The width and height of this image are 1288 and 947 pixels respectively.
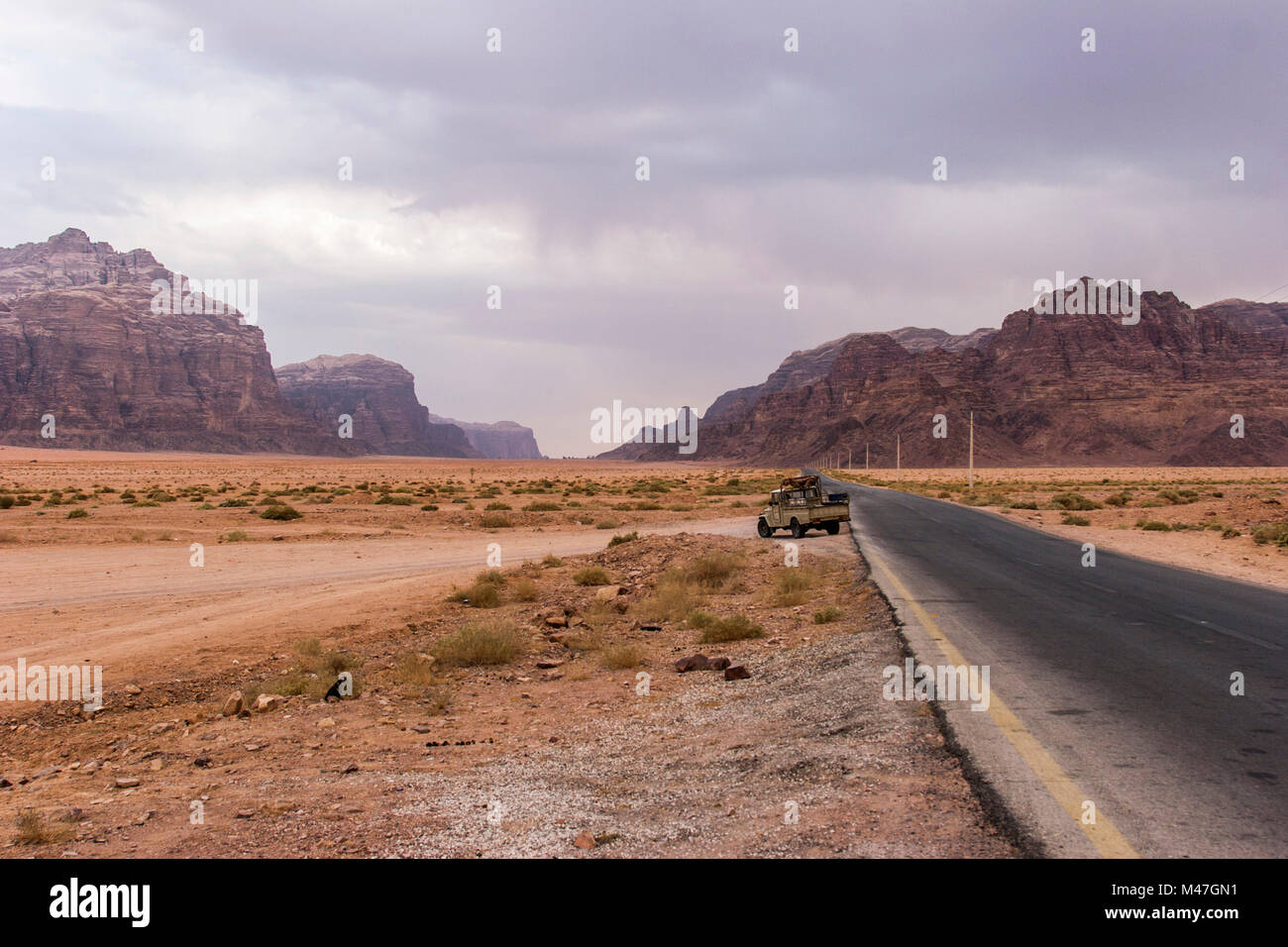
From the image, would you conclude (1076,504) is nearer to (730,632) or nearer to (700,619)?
(700,619)

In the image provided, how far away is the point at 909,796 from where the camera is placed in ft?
14.9

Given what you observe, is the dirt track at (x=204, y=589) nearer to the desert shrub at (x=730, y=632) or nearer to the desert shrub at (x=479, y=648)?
the desert shrub at (x=479, y=648)

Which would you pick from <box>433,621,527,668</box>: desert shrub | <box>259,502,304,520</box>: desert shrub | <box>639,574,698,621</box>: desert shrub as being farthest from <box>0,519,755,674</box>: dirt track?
<box>259,502,304,520</box>: desert shrub

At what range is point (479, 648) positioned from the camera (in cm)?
1104

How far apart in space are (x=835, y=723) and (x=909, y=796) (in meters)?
1.78

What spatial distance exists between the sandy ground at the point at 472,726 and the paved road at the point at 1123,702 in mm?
487

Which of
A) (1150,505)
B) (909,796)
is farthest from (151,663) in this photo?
(1150,505)

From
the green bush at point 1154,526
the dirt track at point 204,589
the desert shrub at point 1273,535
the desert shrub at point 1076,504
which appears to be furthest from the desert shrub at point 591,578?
the desert shrub at point 1076,504

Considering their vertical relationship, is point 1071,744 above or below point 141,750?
above

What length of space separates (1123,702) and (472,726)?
5.69 m

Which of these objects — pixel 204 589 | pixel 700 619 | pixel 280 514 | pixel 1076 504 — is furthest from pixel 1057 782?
pixel 1076 504

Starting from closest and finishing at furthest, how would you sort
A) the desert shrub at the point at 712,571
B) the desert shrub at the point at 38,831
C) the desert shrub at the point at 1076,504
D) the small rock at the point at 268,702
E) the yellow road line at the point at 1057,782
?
the yellow road line at the point at 1057,782
the desert shrub at the point at 38,831
the small rock at the point at 268,702
the desert shrub at the point at 712,571
the desert shrub at the point at 1076,504

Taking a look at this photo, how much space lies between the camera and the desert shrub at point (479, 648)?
36.0 feet
